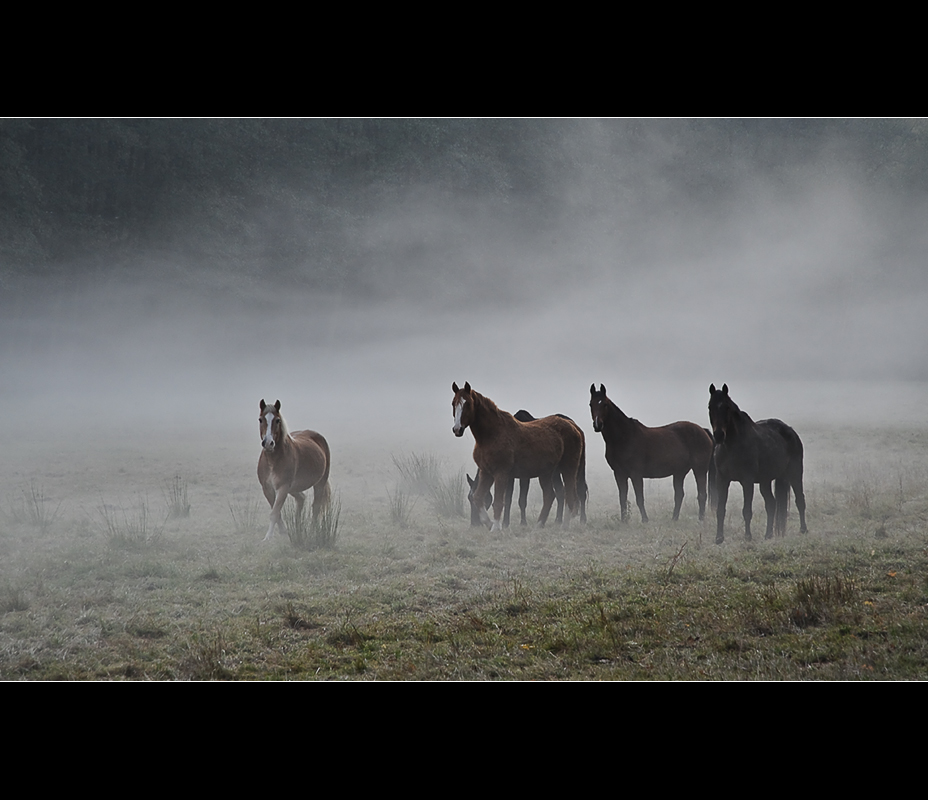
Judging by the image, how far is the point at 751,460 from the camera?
628 centimetres

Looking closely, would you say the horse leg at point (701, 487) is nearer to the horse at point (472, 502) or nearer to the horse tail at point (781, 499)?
the horse tail at point (781, 499)

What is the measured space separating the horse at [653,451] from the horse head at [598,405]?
0.08 metres

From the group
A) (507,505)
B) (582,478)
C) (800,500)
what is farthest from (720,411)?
(507,505)

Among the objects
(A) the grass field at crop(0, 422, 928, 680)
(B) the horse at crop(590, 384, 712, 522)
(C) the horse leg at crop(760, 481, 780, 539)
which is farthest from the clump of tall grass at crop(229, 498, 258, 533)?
(C) the horse leg at crop(760, 481, 780, 539)

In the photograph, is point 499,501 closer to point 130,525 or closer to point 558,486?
point 558,486

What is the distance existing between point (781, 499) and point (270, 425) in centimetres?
509

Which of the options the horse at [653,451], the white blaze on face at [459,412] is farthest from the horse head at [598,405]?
the white blaze on face at [459,412]

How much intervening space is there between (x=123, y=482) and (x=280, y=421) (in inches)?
66.8

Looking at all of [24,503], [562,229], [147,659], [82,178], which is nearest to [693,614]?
[147,659]

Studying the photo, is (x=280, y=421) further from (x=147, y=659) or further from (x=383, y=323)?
(x=147, y=659)

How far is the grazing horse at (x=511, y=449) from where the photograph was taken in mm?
6477

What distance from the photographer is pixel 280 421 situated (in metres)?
6.46

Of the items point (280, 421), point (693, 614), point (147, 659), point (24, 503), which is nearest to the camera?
point (147, 659)

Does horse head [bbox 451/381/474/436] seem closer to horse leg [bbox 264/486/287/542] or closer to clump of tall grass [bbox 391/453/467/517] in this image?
clump of tall grass [bbox 391/453/467/517]
